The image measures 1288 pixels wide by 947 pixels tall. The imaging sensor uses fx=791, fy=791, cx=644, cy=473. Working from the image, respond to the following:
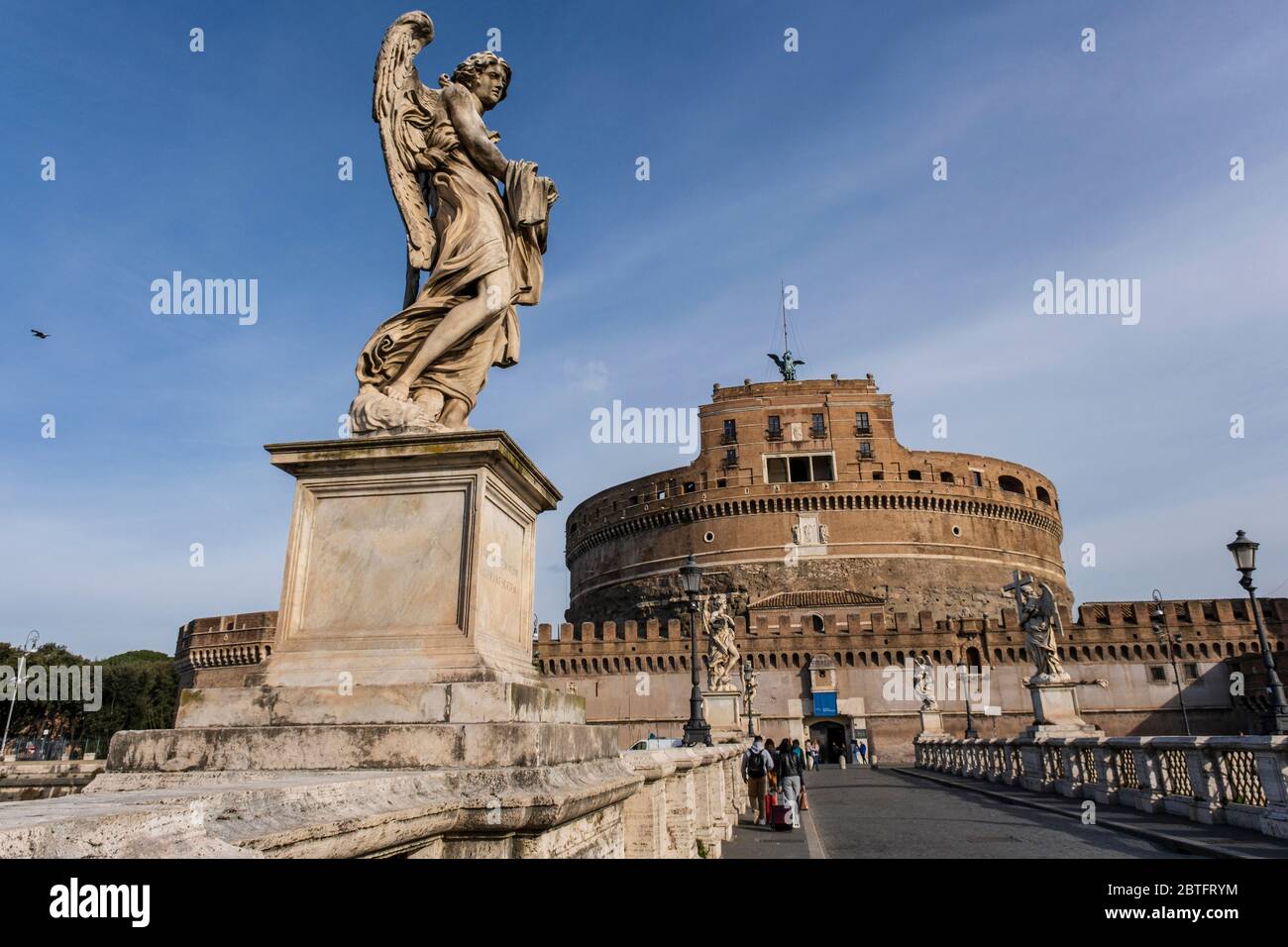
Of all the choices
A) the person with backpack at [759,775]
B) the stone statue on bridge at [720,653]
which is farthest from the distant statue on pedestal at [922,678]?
the person with backpack at [759,775]

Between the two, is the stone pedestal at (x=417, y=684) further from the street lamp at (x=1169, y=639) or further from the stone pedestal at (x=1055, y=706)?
the street lamp at (x=1169, y=639)

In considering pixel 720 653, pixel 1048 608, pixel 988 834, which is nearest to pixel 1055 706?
pixel 1048 608

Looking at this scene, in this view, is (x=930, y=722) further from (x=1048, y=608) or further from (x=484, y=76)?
(x=484, y=76)

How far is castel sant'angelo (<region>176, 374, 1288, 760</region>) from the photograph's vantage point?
136ft

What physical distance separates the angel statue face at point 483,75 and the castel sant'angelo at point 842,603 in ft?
114

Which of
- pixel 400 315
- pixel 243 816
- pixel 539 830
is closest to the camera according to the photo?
pixel 243 816

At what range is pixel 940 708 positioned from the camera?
137 ft

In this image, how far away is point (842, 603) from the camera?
158ft

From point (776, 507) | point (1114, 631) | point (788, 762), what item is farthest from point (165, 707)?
point (1114, 631)

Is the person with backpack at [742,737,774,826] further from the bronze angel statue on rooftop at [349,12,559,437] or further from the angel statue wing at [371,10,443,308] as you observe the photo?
the angel statue wing at [371,10,443,308]

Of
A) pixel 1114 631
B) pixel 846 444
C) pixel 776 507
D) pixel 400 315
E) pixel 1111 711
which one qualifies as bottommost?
pixel 1111 711

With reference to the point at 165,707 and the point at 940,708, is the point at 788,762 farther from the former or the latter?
the point at 165,707

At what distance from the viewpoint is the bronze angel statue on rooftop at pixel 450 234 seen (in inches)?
148
